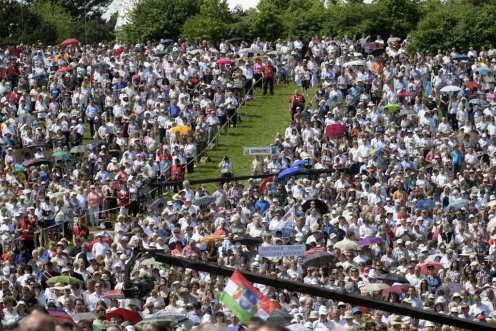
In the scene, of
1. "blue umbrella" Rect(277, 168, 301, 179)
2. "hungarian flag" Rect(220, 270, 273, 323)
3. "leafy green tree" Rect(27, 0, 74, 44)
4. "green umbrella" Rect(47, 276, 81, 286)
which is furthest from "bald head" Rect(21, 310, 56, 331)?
"leafy green tree" Rect(27, 0, 74, 44)

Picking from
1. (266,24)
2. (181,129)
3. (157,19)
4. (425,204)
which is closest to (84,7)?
(157,19)

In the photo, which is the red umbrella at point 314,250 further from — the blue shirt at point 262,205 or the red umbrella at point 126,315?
the red umbrella at point 126,315

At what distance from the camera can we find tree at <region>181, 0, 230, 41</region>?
53.8m

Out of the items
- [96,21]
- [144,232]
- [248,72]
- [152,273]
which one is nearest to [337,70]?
[248,72]

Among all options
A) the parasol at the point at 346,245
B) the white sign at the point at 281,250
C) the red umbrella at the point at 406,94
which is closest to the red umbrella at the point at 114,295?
the white sign at the point at 281,250

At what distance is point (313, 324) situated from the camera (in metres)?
23.9

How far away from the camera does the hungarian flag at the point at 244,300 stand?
1608 centimetres

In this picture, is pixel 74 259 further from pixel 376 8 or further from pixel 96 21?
pixel 96 21

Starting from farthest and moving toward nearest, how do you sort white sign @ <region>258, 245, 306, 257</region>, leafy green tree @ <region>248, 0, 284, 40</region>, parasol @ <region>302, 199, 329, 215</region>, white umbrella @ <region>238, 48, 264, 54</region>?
leafy green tree @ <region>248, 0, 284, 40</region> → white umbrella @ <region>238, 48, 264, 54</region> → parasol @ <region>302, 199, 329, 215</region> → white sign @ <region>258, 245, 306, 257</region>

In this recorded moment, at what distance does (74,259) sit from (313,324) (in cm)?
643

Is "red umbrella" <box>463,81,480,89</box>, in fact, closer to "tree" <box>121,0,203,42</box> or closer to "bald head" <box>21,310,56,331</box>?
"tree" <box>121,0,203,42</box>

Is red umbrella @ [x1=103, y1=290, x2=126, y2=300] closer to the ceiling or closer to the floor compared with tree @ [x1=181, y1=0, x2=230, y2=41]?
closer to the floor

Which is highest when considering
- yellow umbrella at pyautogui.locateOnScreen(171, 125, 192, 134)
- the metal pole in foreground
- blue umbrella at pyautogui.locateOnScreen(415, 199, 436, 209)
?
the metal pole in foreground

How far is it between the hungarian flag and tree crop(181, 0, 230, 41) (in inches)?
1420
